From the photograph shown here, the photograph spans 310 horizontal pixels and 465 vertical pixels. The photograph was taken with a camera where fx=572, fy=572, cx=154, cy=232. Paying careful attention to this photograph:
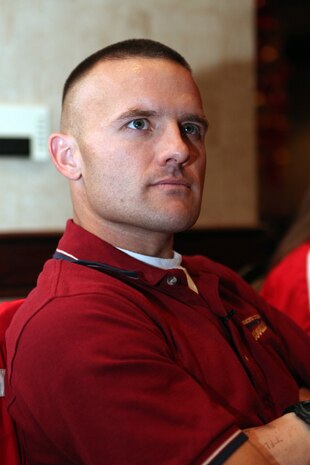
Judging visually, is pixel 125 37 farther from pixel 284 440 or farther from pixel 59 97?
pixel 284 440

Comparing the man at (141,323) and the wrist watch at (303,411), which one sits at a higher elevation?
the man at (141,323)

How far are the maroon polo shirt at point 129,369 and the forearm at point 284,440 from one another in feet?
0.15

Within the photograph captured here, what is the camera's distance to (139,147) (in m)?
1.17

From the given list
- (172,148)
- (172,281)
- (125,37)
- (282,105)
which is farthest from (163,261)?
(282,105)

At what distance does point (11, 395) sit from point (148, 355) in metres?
0.28

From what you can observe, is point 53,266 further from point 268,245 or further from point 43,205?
point 268,245

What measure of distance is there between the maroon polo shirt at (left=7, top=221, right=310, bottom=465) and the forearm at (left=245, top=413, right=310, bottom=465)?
45 mm

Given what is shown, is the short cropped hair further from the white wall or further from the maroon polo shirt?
the white wall

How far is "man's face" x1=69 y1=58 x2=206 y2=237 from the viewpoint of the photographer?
116cm

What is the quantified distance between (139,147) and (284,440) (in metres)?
0.62

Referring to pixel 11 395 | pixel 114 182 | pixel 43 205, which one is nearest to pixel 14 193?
pixel 43 205

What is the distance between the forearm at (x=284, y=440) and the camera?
0.99 meters

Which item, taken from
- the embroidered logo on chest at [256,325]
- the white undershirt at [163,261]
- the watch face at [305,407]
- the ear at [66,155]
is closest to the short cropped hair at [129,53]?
the ear at [66,155]

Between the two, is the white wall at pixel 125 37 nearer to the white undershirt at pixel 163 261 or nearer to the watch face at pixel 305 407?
the white undershirt at pixel 163 261
